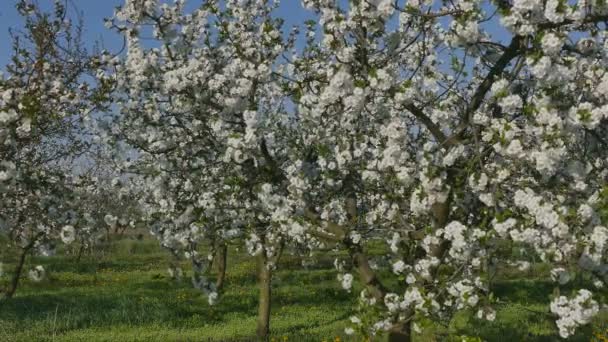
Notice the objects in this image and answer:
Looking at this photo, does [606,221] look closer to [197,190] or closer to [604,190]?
[604,190]

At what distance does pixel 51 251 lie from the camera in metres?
8.55

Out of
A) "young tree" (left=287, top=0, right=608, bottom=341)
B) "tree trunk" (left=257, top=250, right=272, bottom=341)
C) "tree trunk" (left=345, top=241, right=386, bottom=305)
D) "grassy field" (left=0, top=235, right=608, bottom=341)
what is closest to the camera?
"young tree" (left=287, top=0, right=608, bottom=341)

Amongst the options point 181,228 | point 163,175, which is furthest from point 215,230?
point 163,175

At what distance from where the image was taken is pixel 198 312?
16938mm

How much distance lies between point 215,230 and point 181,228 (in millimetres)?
492

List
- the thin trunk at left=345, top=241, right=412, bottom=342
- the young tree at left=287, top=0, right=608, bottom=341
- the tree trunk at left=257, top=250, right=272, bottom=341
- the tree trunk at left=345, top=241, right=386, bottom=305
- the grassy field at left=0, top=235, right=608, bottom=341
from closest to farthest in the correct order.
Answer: the young tree at left=287, top=0, right=608, bottom=341 → the thin trunk at left=345, top=241, right=412, bottom=342 → the tree trunk at left=345, top=241, right=386, bottom=305 → the grassy field at left=0, top=235, right=608, bottom=341 → the tree trunk at left=257, top=250, right=272, bottom=341

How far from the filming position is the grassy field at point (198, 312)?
13328 millimetres

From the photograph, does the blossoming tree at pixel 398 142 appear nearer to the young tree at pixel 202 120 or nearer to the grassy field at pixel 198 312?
the young tree at pixel 202 120

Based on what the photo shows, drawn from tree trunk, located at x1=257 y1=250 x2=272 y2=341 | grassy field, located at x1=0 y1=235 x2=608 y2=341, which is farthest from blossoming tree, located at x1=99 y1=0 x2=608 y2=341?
tree trunk, located at x1=257 y1=250 x2=272 y2=341

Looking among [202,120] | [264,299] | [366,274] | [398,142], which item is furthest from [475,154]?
[264,299]

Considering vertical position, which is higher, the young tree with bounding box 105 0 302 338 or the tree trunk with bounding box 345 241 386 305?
the young tree with bounding box 105 0 302 338

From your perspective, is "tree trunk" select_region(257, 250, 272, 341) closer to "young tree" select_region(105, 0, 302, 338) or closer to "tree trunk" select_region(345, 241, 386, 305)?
"young tree" select_region(105, 0, 302, 338)

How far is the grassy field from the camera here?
13328 mm

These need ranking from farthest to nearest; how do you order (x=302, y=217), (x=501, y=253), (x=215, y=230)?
(x=215, y=230), (x=302, y=217), (x=501, y=253)
